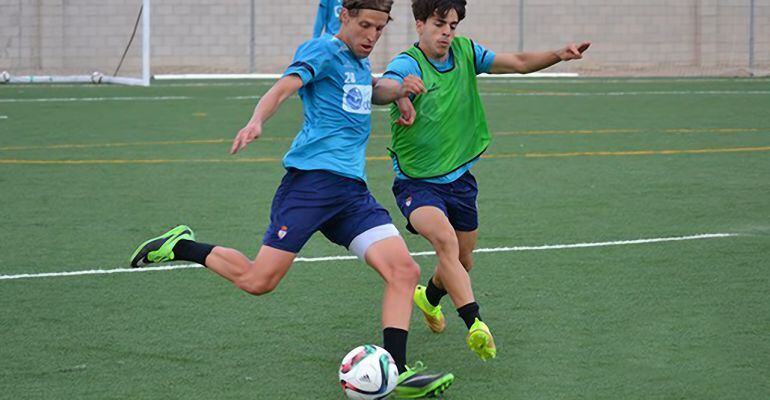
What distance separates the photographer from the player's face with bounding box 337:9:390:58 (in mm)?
5820

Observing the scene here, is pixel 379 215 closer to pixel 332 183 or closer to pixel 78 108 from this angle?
pixel 332 183

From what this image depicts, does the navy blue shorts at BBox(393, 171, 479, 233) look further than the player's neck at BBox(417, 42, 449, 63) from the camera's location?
No

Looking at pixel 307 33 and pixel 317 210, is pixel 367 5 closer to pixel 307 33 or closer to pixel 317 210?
pixel 317 210

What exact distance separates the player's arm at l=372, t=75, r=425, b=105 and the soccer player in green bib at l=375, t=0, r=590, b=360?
0.43 ft

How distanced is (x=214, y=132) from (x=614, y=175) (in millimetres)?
5664

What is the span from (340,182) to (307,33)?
2472 cm

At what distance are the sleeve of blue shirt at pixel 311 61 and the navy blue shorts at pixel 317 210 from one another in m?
0.43

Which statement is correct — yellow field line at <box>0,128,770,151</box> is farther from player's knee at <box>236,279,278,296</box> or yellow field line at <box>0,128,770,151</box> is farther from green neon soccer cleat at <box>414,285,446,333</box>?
player's knee at <box>236,279,278,296</box>

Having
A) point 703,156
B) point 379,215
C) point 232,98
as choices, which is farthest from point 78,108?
point 379,215

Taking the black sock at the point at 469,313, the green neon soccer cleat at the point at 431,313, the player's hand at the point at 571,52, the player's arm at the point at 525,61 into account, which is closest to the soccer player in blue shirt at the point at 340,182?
the black sock at the point at 469,313

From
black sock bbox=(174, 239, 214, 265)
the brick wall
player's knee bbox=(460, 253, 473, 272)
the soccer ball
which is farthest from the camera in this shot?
the brick wall

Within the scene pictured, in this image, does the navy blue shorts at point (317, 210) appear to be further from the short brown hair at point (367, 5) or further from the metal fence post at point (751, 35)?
the metal fence post at point (751, 35)

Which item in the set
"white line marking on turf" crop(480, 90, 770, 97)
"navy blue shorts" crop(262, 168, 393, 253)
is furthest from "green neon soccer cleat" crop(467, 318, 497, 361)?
"white line marking on turf" crop(480, 90, 770, 97)

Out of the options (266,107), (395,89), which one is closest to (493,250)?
(395,89)
